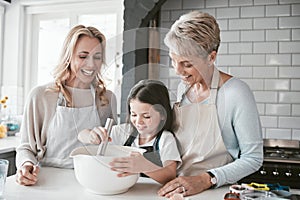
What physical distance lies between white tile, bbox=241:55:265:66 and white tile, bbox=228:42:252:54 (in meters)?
0.04

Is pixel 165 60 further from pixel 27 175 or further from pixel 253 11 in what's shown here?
pixel 253 11

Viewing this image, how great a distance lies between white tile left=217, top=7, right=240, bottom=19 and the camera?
9.62 feet

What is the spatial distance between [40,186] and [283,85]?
2.24 m

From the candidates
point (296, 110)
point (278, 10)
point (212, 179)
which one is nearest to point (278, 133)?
point (296, 110)

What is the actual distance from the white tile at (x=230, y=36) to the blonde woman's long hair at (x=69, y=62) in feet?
6.30

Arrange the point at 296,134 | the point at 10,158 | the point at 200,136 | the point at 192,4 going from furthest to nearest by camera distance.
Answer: the point at 192,4 → the point at 296,134 → the point at 10,158 → the point at 200,136

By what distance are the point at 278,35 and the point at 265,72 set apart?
31 centimetres

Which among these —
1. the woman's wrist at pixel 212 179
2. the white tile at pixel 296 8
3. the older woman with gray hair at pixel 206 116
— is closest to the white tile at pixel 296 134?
the white tile at pixel 296 8

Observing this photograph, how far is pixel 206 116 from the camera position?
1088 mm

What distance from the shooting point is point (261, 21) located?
9.46 ft

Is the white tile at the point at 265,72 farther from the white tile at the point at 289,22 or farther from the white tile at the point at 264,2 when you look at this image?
the white tile at the point at 264,2

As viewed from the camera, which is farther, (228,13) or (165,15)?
(165,15)

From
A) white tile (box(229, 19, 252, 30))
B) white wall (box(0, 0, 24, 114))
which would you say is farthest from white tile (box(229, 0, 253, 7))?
white wall (box(0, 0, 24, 114))

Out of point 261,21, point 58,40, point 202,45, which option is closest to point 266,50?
point 261,21
